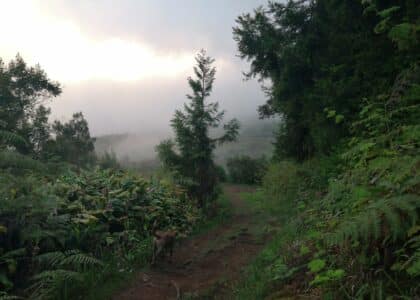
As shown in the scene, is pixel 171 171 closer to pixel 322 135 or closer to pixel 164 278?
pixel 322 135

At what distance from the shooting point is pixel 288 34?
1550 centimetres

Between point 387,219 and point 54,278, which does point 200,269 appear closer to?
point 54,278

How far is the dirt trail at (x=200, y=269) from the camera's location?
21.0 feet

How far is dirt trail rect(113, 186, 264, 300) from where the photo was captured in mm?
6406

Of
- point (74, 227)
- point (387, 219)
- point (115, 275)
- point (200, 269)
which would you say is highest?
point (387, 219)

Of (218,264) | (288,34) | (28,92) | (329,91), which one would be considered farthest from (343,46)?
(28,92)

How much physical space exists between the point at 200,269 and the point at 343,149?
4.93m

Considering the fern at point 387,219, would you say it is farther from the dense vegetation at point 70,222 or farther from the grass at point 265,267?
the dense vegetation at point 70,222

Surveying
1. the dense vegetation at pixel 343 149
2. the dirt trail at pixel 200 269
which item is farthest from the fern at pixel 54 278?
the dense vegetation at pixel 343 149

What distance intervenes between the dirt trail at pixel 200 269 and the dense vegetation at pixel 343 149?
65 cm

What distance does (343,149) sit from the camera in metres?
9.75

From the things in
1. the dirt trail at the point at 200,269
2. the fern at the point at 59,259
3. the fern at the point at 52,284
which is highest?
the fern at the point at 59,259

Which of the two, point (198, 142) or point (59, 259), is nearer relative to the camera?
point (59, 259)

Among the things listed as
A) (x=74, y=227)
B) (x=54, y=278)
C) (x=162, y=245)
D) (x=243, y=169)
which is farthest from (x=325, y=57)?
(x=243, y=169)
